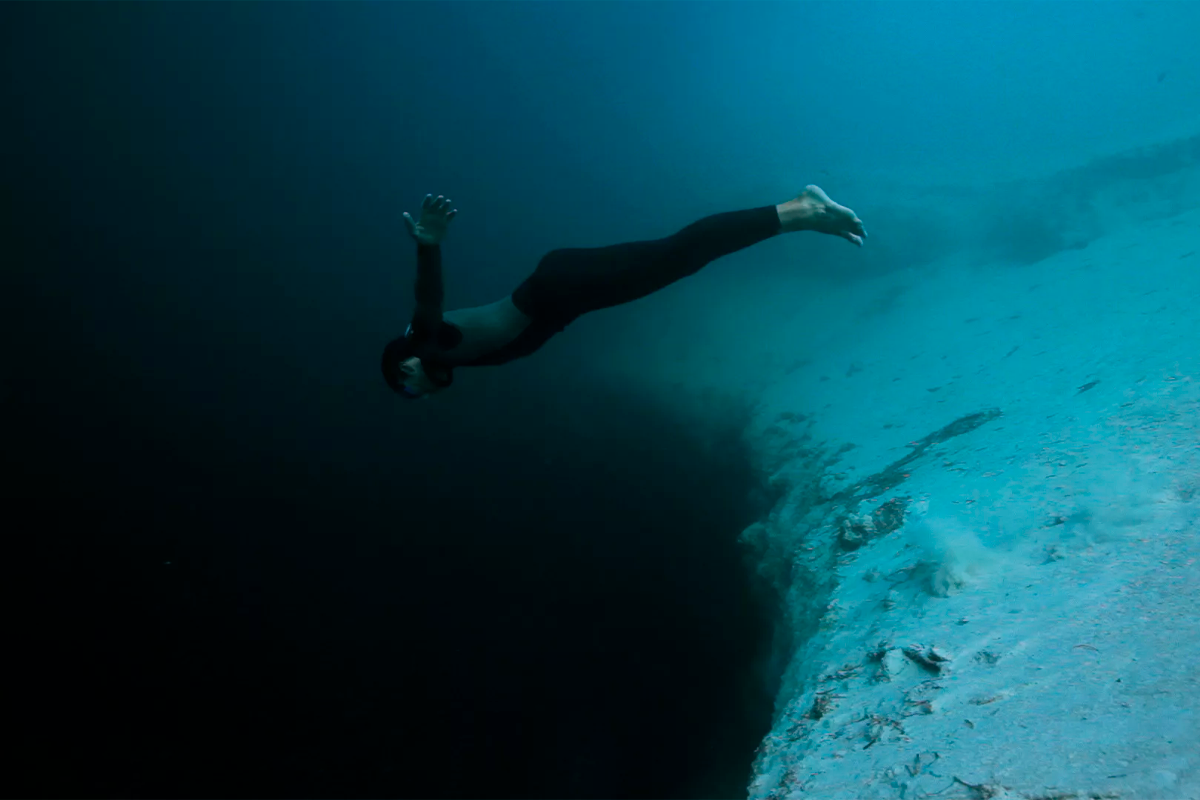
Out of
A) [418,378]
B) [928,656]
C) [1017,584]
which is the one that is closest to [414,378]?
[418,378]

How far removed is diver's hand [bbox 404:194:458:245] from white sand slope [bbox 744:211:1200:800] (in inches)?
82.1

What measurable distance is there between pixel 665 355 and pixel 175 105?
80.2 ft

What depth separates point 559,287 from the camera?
2158 millimetres

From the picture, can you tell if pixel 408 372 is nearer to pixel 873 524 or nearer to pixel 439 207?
pixel 439 207

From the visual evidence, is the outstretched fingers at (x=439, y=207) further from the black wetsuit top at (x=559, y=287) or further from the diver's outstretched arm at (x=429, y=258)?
the black wetsuit top at (x=559, y=287)

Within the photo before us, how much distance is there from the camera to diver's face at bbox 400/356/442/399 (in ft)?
7.38

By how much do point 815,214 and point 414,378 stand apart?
5.46 feet

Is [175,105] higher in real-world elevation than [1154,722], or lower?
higher

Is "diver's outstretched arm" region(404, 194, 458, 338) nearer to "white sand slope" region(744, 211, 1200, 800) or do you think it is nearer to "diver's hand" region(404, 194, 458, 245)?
"diver's hand" region(404, 194, 458, 245)

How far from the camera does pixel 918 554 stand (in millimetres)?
2648

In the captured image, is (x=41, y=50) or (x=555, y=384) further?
(x=41, y=50)

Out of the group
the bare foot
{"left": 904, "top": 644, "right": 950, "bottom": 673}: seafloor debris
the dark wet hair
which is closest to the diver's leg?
the bare foot

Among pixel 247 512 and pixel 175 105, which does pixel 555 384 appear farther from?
pixel 175 105

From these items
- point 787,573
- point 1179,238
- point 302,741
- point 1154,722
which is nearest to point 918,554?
point 1154,722
